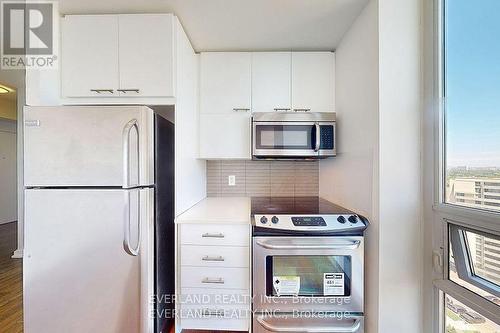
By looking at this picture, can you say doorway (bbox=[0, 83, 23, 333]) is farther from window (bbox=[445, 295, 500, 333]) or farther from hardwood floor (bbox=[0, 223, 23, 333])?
window (bbox=[445, 295, 500, 333])

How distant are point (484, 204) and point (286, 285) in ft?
3.58

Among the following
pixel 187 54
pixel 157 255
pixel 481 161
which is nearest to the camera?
pixel 481 161

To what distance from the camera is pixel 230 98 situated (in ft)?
6.89

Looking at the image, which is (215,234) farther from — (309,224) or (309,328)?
(309,328)

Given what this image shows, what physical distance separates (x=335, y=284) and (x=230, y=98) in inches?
64.4

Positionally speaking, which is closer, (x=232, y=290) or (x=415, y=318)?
(x=415, y=318)

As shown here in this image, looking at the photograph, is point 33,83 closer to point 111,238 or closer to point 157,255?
point 111,238

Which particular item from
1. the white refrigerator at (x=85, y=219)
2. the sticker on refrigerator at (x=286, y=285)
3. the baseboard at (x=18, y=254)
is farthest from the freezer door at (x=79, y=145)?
the baseboard at (x=18, y=254)

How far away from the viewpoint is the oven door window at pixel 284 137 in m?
1.98

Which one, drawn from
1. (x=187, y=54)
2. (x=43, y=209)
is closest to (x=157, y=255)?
(x=43, y=209)

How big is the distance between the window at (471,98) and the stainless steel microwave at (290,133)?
2.71 ft

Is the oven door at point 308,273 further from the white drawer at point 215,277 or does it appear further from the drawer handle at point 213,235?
the drawer handle at point 213,235

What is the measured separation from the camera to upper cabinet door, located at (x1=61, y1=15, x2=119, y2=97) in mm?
1595

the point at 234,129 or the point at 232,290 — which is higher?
the point at 234,129
